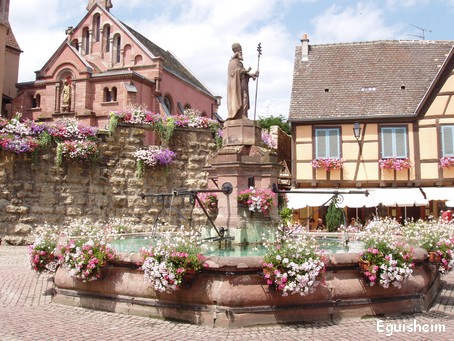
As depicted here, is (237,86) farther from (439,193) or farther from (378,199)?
(439,193)

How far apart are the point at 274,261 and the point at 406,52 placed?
21.0 meters

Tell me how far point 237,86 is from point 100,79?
2124 cm

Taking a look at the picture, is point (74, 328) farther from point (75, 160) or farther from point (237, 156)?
point (75, 160)

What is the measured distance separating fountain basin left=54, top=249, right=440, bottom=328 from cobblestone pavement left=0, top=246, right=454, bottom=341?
0.14 metres

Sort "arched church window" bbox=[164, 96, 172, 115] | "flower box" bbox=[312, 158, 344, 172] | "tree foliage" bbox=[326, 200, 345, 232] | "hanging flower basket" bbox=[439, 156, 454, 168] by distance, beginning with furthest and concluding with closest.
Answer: "arched church window" bbox=[164, 96, 172, 115], "flower box" bbox=[312, 158, 344, 172], "hanging flower basket" bbox=[439, 156, 454, 168], "tree foliage" bbox=[326, 200, 345, 232]

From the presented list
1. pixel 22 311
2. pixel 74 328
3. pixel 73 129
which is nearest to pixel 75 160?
pixel 73 129

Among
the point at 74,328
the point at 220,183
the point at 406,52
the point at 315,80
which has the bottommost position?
the point at 74,328

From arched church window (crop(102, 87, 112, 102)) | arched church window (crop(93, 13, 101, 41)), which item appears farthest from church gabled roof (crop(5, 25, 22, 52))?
arched church window (crop(102, 87, 112, 102))

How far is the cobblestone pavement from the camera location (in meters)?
5.67

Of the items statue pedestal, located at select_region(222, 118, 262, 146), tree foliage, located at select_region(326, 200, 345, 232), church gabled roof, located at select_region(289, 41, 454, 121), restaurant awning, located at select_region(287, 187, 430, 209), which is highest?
church gabled roof, located at select_region(289, 41, 454, 121)

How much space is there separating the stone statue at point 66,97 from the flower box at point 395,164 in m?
20.2

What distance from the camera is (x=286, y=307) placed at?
6324mm

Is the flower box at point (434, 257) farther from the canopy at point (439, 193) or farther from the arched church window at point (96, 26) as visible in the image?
the arched church window at point (96, 26)

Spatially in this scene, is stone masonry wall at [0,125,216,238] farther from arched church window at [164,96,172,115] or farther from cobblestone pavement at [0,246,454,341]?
arched church window at [164,96,172,115]
